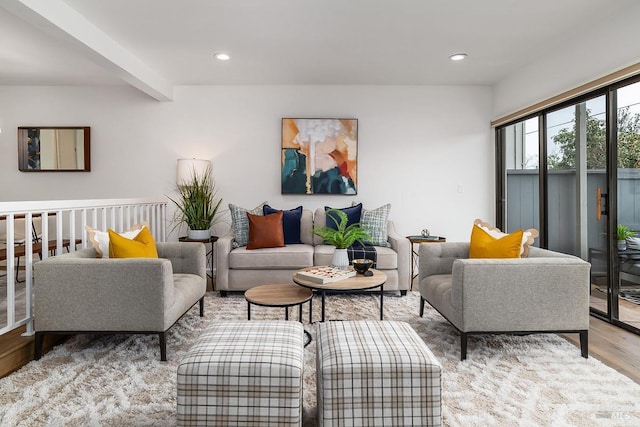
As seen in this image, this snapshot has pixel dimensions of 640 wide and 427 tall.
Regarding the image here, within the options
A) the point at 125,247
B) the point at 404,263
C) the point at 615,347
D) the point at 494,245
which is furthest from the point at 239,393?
the point at 404,263

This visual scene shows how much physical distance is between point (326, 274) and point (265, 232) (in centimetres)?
139

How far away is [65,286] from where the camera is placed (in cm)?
230

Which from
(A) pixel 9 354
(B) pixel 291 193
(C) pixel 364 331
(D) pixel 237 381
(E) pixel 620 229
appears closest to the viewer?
(D) pixel 237 381

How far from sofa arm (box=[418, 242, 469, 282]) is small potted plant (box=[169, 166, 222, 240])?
8.00 ft

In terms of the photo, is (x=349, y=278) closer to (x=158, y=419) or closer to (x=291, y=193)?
(x=158, y=419)

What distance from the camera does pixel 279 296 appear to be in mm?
2551

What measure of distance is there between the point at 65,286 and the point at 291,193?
2818mm

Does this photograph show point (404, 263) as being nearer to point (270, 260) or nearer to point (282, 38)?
point (270, 260)

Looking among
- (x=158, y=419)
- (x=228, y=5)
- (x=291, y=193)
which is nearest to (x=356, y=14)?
(x=228, y=5)

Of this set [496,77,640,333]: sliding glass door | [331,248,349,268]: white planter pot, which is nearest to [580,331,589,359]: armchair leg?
[496,77,640,333]: sliding glass door

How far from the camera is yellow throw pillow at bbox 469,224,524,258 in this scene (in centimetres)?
263

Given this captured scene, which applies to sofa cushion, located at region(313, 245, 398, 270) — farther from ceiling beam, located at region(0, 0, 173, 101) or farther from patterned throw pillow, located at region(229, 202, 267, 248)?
ceiling beam, located at region(0, 0, 173, 101)

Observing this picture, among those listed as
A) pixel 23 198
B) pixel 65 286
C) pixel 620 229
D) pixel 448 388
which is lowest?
pixel 448 388

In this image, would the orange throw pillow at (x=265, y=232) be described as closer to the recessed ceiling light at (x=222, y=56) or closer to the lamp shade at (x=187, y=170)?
the lamp shade at (x=187, y=170)
